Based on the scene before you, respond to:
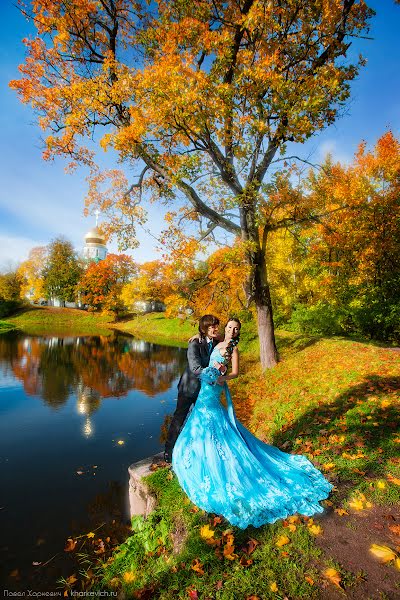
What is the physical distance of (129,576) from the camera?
362cm

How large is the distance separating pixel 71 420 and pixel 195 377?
280 inches

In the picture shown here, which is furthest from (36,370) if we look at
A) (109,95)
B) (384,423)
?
(384,423)

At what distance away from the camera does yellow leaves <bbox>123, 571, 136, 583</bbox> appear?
140 inches

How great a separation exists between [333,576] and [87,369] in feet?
53.7

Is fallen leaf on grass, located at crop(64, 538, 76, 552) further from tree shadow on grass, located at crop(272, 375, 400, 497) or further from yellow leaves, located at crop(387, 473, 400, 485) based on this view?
yellow leaves, located at crop(387, 473, 400, 485)

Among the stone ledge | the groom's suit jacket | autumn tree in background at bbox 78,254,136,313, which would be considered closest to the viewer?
the groom's suit jacket

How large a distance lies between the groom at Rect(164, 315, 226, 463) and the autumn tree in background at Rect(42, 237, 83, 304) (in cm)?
5594

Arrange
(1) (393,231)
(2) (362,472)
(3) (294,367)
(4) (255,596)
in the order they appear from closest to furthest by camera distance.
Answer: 1. (4) (255,596)
2. (2) (362,472)
3. (3) (294,367)
4. (1) (393,231)

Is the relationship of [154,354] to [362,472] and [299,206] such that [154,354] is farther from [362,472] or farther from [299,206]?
[362,472]

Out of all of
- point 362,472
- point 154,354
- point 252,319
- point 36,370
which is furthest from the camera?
point 154,354

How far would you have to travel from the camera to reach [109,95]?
9.38 m

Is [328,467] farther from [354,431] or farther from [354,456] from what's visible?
[354,431]

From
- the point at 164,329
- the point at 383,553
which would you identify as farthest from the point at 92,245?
the point at 383,553

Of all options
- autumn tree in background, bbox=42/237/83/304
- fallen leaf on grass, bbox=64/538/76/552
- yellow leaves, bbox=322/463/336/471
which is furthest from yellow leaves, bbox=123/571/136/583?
autumn tree in background, bbox=42/237/83/304
